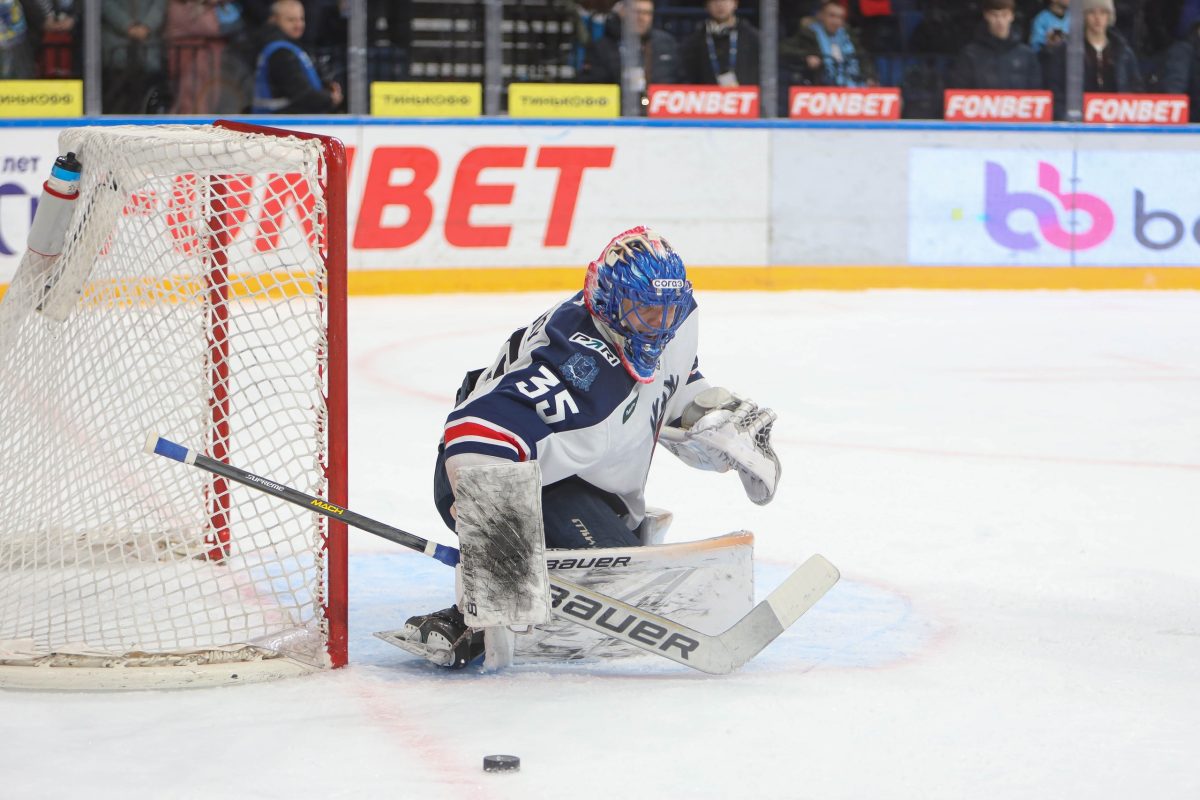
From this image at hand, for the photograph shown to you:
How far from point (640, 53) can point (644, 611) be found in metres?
6.66

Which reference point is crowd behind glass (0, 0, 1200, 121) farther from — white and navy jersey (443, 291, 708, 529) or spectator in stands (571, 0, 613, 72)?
white and navy jersey (443, 291, 708, 529)

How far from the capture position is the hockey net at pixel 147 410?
105 inches

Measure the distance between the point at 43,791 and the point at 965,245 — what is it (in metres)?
7.80

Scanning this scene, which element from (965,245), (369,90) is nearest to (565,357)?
(369,90)

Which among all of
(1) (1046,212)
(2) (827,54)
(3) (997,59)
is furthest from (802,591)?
(3) (997,59)

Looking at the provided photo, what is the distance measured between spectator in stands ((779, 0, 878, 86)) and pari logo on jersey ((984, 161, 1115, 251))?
89 centimetres

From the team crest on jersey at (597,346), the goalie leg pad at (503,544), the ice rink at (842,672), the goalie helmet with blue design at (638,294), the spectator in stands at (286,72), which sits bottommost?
the ice rink at (842,672)

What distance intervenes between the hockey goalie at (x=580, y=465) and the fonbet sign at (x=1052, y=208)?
668 cm

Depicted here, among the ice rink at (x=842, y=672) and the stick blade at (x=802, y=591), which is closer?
the ice rink at (x=842, y=672)

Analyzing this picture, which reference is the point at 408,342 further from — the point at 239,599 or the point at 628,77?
the point at 239,599

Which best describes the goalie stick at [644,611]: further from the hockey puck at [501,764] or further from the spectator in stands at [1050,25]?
the spectator in stands at [1050,25]

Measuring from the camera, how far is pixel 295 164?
2.65 meters

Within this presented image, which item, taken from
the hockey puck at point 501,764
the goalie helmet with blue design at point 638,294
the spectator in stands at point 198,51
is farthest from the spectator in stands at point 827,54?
the hockey puck at point 501,764

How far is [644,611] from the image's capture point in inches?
105
